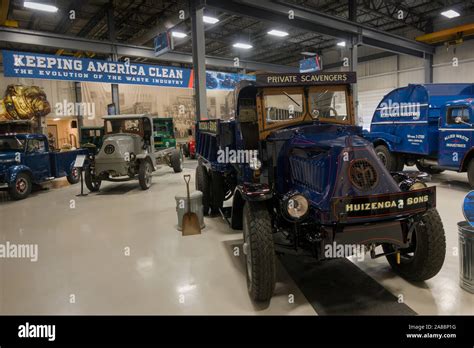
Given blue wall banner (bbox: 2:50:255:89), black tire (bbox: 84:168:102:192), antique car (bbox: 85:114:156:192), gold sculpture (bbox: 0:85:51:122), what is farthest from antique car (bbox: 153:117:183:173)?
gold sculpture (bbox: 0:85:51:122)

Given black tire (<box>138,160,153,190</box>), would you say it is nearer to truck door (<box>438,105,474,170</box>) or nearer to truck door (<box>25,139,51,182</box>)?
truck door (<box>25,139,51,182</box>)

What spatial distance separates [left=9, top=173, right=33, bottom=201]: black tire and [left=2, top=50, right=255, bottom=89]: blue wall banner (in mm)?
3121

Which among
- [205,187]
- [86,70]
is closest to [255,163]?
[205,187]

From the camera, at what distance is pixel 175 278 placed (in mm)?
3572

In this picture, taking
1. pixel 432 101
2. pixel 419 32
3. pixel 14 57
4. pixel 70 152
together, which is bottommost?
pixel 70 152

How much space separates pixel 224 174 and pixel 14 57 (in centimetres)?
760

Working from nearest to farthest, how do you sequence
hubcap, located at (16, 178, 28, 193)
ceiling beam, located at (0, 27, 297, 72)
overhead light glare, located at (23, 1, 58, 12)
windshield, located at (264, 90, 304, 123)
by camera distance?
windshield, located at (264, 90, 304, 123), hubcap, located at (16, 178, 28, 193), overhead light glare, located at (23, 1, 58, 12), ceiling beam, located at (0, 27, 297, 72)

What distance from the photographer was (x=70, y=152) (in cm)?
1008

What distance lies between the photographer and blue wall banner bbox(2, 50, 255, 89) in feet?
30.5

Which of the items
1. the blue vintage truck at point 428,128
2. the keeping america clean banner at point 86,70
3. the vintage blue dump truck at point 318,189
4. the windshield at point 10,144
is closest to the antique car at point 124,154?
Answer: the windshield at point 10,144

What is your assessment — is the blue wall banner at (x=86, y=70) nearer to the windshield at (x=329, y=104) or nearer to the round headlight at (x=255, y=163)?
the round headlight at (x=255, y=163)

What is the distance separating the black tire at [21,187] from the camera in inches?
310
